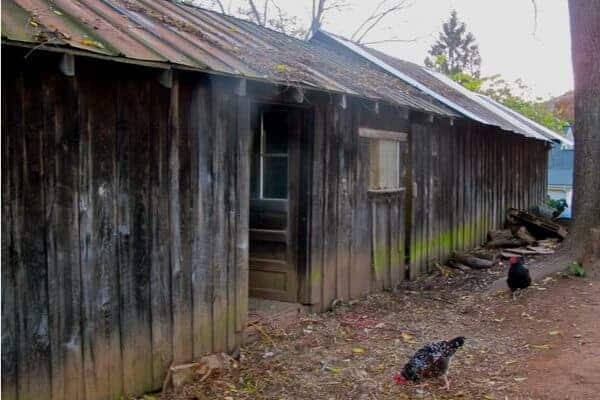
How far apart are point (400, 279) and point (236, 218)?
407 centimetres

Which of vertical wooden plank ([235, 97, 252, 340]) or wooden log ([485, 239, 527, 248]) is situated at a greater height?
vertical wooden plank ([235, 97, 252, 340])

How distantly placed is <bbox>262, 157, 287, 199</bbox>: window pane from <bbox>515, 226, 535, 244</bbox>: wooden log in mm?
6685

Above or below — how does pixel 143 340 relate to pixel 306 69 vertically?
below

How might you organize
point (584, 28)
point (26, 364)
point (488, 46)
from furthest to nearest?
1. point (488, 46)
2. point (584, 28)
3. point (26, 364)

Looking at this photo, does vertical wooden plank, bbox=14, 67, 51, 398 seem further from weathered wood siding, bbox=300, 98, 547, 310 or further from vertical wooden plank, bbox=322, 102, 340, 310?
vertical wooden plank, bbox=322, 102, 340, 310

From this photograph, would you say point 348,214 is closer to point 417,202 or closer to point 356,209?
point 356,209

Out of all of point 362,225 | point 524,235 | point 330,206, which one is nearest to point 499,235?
point 524,235

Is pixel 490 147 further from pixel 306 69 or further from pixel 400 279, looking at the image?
pixel 306 69

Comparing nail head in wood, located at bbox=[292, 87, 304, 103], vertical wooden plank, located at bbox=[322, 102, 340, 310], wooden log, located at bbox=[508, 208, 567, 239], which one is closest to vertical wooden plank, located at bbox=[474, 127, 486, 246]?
wooden log, located at bbox=[508, 208, 567, 239]

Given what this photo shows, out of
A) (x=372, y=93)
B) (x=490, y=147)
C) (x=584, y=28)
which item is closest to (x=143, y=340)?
(x=372, y=93)

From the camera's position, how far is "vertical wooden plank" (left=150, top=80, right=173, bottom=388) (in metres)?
4.52

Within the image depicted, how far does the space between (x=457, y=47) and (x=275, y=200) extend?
1740 inches

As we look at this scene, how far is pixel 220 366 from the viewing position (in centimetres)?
498

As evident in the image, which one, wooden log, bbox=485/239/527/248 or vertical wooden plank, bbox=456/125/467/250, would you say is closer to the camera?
vertical wooden plank, bbox=456/125/467/250
